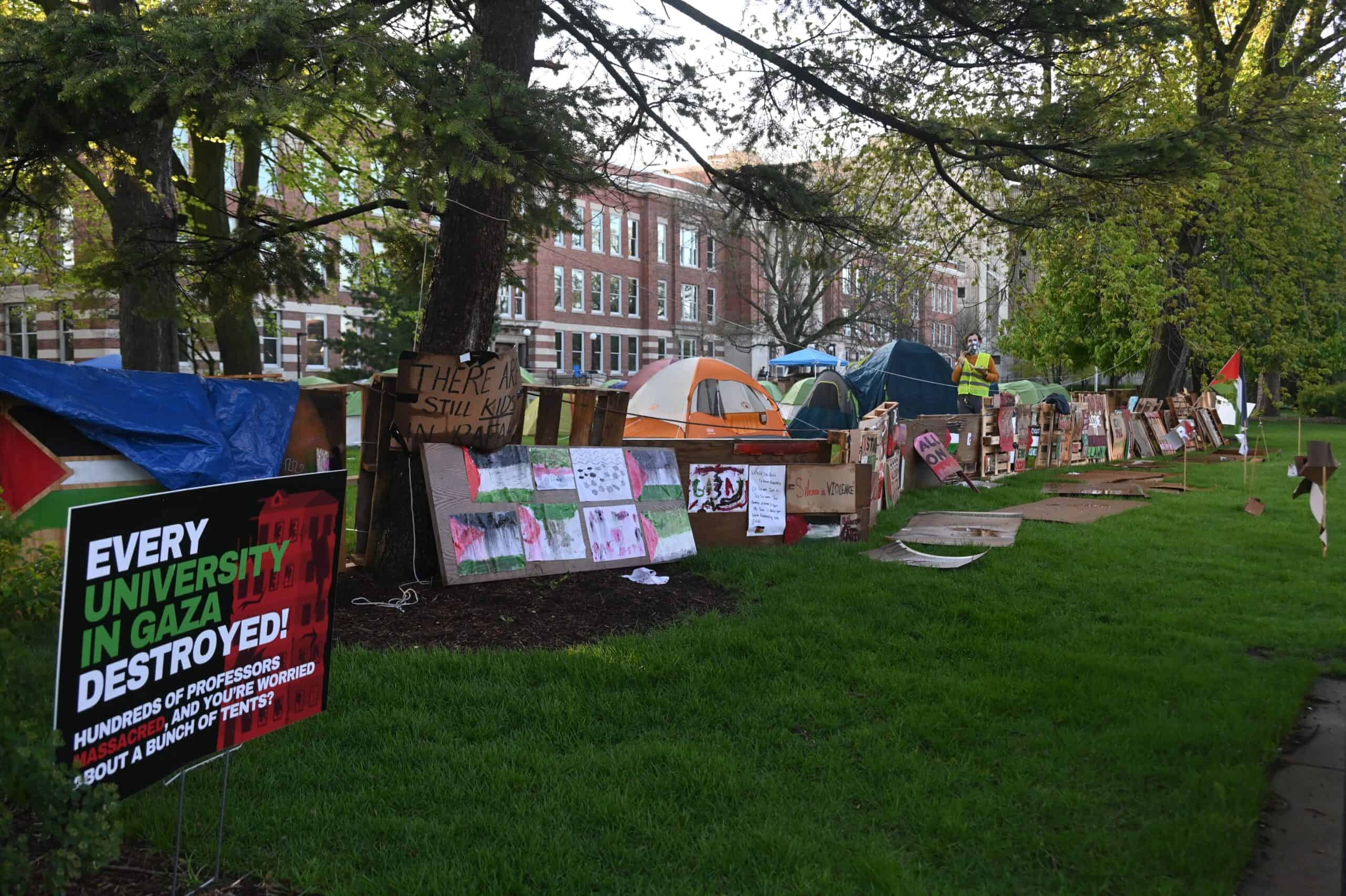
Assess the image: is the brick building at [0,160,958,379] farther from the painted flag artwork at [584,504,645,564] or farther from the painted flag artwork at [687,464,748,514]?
the painted flag artwork at [584,504,645,564]

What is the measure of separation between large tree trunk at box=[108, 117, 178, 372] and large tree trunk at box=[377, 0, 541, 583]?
2106 mm

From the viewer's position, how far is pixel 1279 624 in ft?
22.5

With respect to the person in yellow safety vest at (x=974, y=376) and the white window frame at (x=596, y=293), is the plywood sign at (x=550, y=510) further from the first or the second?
the white window frame at (x=596, y=293)

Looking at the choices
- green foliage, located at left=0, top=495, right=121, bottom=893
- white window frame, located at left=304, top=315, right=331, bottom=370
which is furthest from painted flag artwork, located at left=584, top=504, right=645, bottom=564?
white window frame, located at left=304, top=315, right=331, bottom=370

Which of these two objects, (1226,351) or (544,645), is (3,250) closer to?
(544,645)

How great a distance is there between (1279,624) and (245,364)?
14140 mm

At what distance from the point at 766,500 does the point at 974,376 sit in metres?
8.69

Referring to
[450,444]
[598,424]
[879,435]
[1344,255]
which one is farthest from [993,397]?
[1344,255]

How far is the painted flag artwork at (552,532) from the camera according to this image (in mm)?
7773

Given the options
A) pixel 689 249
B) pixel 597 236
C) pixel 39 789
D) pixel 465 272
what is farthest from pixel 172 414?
pixel 689 249

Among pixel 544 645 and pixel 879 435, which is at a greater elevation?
pixel 879 435

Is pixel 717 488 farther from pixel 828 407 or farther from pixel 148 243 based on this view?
pixel 828 407

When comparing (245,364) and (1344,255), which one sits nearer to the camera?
(245,364)

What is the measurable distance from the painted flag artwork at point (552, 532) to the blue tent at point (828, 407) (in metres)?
14.7
